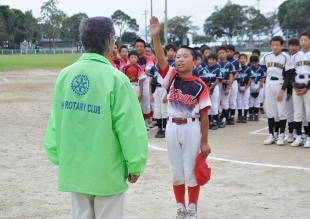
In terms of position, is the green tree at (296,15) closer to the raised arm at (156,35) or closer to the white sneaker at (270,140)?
the white sneaker at (270,140)

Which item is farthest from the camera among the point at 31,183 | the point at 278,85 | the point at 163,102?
the point at 163,102

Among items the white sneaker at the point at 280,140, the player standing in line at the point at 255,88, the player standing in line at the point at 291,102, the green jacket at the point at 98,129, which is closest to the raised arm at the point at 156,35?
the green jacket at the point at 98,129

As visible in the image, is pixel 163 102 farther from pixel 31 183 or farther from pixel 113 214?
pixel 113 214

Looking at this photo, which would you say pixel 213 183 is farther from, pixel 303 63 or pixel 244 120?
pixel 244 120

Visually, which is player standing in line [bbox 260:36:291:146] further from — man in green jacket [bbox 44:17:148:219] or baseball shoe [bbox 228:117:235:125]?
man in green jacket [bbox 44:17:148:219]

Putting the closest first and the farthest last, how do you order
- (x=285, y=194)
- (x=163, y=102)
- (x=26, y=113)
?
(x=285, y=194)
(x=163, y=102)
(x=26, y=113)

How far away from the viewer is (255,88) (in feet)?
42.9

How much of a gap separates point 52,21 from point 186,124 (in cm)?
10712

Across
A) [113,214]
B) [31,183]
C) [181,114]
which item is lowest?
[31,183]

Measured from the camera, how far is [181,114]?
206 inches

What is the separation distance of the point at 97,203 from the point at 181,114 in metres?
2.04

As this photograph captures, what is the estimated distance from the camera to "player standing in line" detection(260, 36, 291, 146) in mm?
8961

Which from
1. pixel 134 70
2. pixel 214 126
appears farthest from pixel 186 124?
pixel 214 126

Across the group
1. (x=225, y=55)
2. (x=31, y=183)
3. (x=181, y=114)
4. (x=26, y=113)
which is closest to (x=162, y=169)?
(x=31, y=183)
